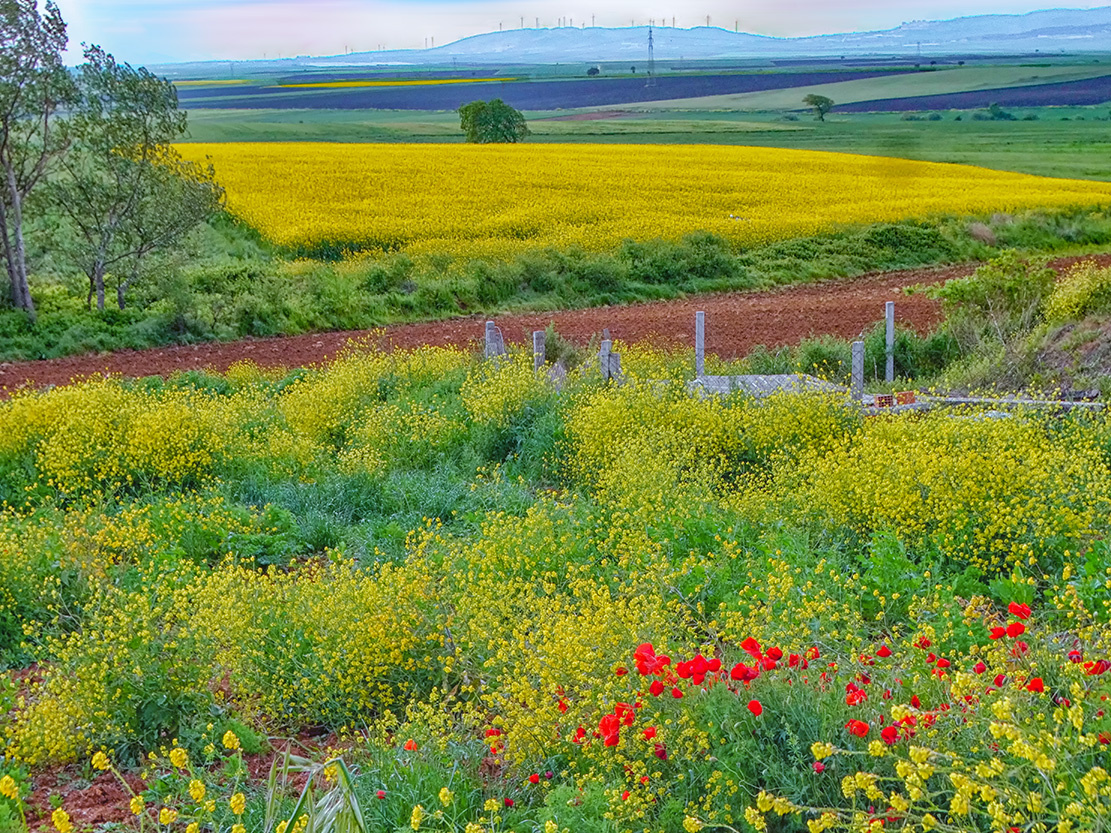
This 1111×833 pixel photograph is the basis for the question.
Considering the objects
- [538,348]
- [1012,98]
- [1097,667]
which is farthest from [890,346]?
[1012,98]

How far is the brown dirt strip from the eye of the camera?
1719cm

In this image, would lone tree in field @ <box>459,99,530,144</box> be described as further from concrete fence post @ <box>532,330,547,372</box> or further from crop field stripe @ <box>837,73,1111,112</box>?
concrete fence post @ <box>532,330,547,372</box>

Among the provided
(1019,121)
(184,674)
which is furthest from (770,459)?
(1019,121)

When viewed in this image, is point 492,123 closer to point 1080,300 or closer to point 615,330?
point 615,330

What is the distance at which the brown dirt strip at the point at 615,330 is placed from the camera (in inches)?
677

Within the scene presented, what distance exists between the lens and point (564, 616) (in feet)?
17.1

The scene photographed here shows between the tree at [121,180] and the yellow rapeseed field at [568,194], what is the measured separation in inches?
205

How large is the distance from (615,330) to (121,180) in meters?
9.85

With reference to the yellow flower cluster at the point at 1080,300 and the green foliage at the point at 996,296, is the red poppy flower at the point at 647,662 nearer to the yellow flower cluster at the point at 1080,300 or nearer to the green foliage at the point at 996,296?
the yellow flower cluster at the point at 1080,300

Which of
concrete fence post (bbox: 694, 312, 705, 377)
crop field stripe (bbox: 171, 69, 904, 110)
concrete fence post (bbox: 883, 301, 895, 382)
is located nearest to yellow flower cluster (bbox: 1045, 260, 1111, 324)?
concrete fence post (bbox: 883, 301, 895, 382)

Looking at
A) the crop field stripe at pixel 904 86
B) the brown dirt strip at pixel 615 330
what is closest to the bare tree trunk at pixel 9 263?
the brown dirt strip at pixel 615 330

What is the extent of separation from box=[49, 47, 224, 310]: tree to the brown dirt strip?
246cm

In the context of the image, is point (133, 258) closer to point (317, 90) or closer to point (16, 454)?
point (16, 454)

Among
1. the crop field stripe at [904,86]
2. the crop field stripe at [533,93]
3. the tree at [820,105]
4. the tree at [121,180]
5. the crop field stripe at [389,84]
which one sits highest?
the crop field stripe at [389,84]
